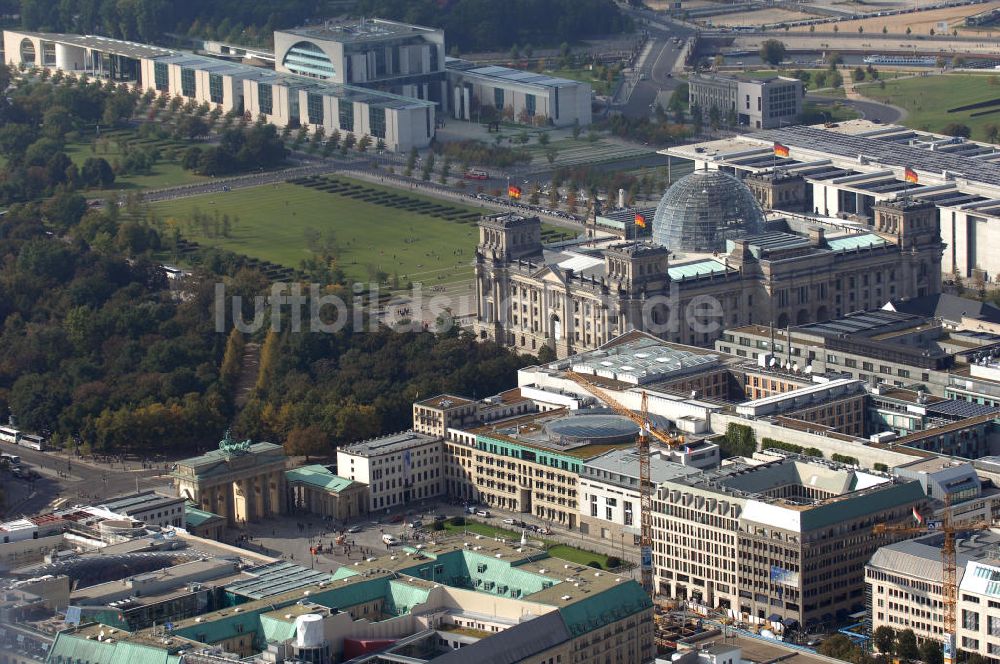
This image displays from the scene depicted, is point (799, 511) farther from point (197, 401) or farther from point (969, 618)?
point (197, 401)

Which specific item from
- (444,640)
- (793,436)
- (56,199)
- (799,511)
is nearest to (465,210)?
(56,199)

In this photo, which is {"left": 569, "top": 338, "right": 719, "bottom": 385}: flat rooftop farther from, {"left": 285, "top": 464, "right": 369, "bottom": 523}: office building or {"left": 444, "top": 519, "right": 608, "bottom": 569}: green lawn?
{"left": 285, "top": 464, "right": 369, "bottom": 523}: office building

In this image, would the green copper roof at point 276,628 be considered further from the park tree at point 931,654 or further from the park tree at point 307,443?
the park tree at point 307,443

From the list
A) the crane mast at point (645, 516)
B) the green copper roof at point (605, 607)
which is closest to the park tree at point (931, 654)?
the green copper roof at point (605, 607)

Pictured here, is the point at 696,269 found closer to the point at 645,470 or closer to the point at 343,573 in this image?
the point at 645,470

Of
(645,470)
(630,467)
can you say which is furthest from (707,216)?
(645,470)

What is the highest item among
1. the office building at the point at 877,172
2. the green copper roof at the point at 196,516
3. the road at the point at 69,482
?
the office building at the point at 877,172
